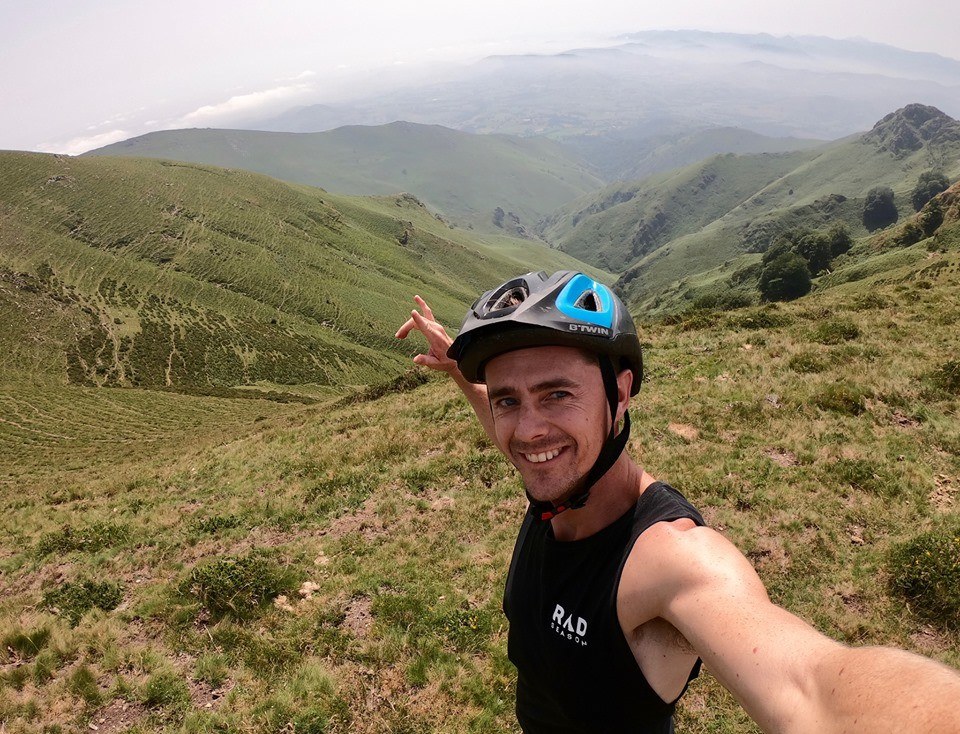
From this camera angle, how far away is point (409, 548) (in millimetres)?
10430

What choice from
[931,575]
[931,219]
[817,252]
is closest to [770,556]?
[931,575]

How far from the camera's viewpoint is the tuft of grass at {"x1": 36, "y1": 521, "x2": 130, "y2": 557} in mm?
12281

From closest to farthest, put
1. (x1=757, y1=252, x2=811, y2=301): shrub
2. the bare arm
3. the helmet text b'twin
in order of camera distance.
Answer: the bare arm, the helmet text b'twin, (x1=757, y1=252, x2=811, y2=301): shrub

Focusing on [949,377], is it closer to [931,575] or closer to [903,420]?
[903,420]

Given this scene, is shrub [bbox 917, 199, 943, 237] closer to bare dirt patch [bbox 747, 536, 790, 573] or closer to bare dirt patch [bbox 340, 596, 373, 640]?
bare dirt patch [bbox 747, 536, 790, 573]

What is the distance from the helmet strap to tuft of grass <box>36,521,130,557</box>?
43.8ft

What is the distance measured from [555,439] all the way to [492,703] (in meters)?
5.36

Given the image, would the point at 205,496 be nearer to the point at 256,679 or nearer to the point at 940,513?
the point at 256,679

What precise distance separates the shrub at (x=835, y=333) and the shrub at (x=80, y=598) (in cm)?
2206

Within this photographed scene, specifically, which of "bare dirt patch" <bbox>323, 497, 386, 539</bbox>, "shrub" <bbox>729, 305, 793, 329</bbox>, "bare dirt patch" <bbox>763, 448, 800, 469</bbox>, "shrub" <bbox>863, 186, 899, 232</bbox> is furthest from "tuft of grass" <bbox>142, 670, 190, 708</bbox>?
"shrub" <bbox>863, 186, 899, 232</bbox>

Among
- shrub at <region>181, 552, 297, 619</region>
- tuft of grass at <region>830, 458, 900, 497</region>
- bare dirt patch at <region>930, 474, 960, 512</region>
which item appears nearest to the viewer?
shrub at <region>181, 552, 297, 619</region>

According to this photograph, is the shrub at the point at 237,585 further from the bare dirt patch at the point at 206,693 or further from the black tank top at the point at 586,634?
the black tank top at the point at 586,634

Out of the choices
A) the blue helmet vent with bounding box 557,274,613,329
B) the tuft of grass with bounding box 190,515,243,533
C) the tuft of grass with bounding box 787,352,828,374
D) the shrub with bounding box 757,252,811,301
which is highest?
the blue helmet vent with bounding box 557,274,613,329

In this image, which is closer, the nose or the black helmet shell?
the nose
